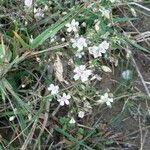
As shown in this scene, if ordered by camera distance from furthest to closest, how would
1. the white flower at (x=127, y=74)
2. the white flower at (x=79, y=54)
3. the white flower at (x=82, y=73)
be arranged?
1. the white flower at (x=127, y=74)
2. the white flower at (x=79, y=54)
3. the white flower at (x=82, y=73)

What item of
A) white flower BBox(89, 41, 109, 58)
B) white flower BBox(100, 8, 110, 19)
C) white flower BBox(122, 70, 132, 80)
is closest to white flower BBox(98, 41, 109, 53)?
white flower BBox(89, 41, 109, 58)

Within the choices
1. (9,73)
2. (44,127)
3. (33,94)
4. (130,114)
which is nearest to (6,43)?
(9,73)

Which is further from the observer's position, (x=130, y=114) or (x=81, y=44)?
(x=130, y=114)

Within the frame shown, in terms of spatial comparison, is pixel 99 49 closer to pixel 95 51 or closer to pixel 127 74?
pixel 95 51

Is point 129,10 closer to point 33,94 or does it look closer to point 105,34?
point 105,34

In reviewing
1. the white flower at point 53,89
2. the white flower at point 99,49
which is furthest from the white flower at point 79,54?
the white flower at point 53,89

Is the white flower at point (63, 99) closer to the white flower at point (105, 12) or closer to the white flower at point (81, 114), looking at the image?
the white flower at point (81, 114)

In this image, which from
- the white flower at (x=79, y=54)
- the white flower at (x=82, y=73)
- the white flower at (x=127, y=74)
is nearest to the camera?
the white flower at (x=82, y=73)

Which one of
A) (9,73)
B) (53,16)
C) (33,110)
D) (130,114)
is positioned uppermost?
(53,16)

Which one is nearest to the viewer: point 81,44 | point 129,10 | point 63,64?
point 81,44
